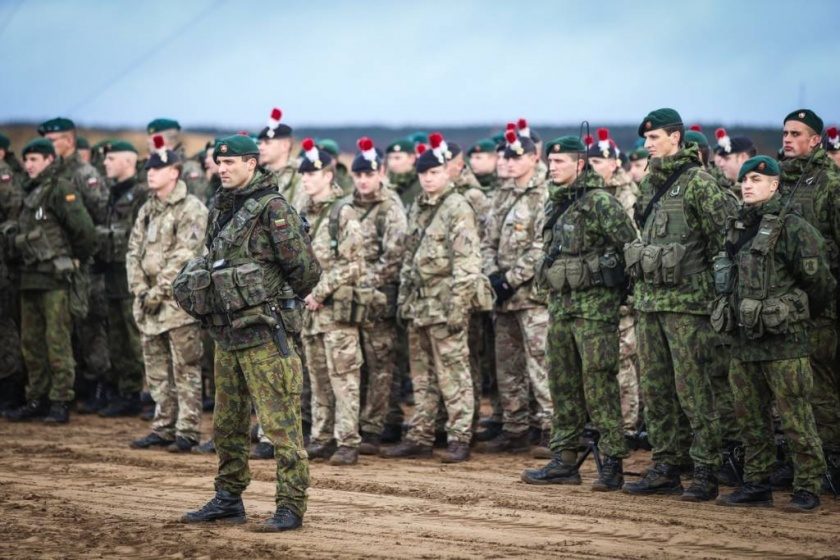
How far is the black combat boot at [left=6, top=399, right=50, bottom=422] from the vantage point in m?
13.4

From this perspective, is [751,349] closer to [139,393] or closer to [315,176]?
[315,176]

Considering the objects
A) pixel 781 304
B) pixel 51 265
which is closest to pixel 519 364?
pixel 781 304

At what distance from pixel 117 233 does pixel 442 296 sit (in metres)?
4.27

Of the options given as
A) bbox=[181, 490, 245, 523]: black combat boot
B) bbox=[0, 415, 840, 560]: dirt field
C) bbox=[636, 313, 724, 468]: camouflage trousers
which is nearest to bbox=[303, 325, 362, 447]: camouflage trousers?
bbox=[0, 415, 840, 560]: dirt field

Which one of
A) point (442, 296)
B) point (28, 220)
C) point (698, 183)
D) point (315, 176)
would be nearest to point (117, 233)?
point (28, 220)

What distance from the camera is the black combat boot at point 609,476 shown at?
31.0ft

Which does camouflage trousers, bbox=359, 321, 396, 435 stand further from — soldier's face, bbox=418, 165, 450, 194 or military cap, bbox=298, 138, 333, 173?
military cap, bbox=298, 138, 333, 173

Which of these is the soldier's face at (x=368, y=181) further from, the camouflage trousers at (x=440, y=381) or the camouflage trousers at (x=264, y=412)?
the camouflage trousers at (x=264, y=412)

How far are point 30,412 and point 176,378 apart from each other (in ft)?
8.76

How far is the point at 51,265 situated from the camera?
12875 mm

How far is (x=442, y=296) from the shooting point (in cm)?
1089

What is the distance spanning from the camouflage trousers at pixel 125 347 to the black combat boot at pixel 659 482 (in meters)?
6.27

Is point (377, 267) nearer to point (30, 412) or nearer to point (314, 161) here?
point (314, 161)

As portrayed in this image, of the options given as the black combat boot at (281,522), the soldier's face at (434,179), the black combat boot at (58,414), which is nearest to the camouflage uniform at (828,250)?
the soldier's face at (434,179)
